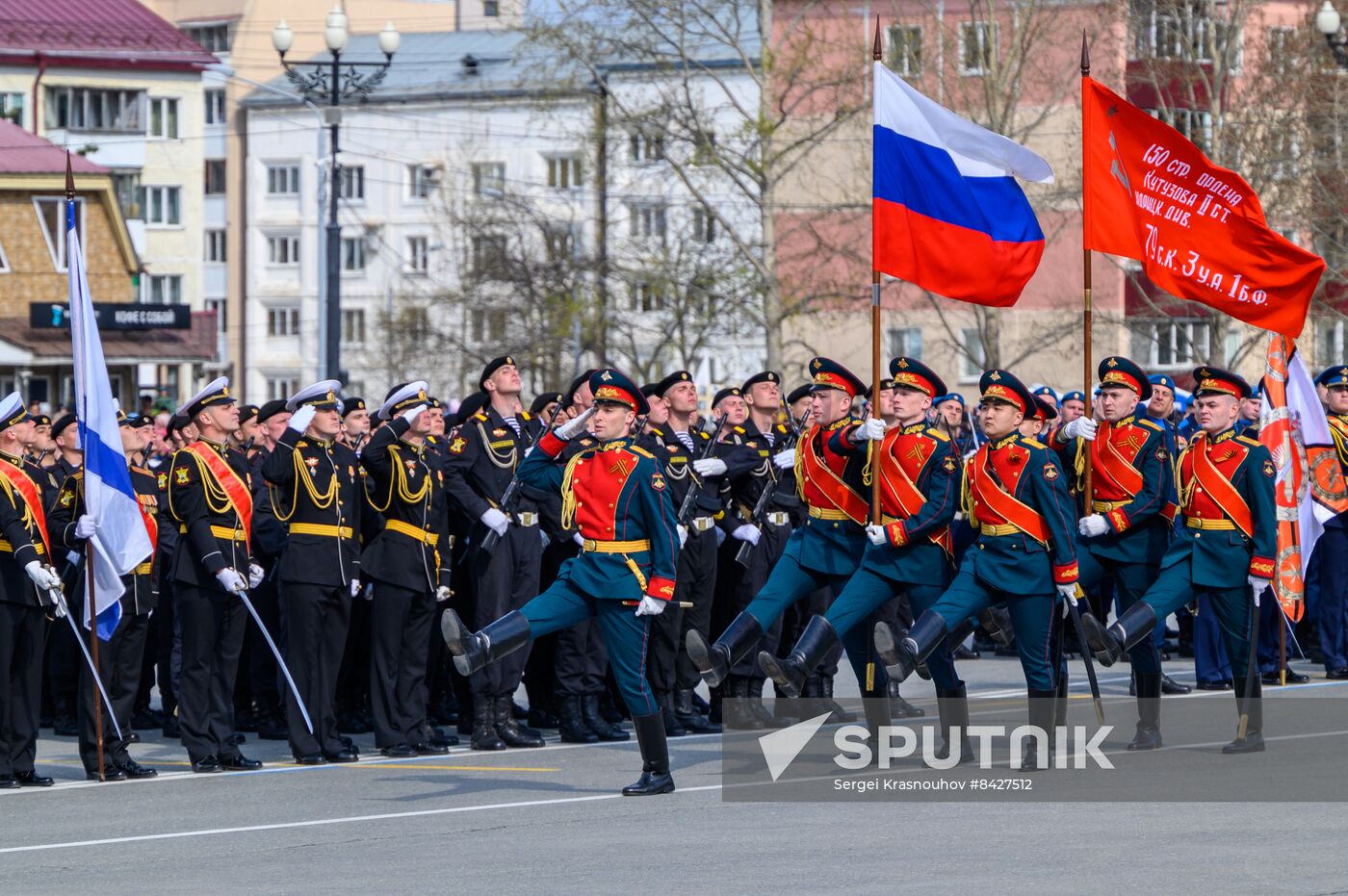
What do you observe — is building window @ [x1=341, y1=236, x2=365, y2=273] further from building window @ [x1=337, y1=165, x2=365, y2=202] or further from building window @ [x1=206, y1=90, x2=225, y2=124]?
building window @ [x1=206, y1=90, x2=225, y2=124]

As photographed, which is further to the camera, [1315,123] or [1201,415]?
[1315,123]

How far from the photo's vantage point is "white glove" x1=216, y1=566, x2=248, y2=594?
12398 millimetres

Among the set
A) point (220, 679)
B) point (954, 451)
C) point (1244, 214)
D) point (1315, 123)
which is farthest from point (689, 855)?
point (1315, 123)

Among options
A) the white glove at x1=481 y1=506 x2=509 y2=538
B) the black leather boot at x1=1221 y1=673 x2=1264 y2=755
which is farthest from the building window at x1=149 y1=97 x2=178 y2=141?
the black leather boot at x1=1221 y1=673 x2=1264 y2=755

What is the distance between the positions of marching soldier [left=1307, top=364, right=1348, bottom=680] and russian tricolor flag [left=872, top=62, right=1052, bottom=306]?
183 inches

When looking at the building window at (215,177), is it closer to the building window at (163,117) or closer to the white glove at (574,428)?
the building window at (163,117)

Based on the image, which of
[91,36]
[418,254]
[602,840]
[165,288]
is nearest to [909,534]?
[602,840]

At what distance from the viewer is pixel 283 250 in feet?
257

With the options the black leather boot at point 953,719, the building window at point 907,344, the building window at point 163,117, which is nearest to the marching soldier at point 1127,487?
the black leather boot at point 953,719

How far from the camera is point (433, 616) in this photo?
43.8 ft

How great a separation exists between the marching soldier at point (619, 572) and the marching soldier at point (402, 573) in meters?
1.87

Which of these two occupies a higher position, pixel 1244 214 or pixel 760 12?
pixel 760 12

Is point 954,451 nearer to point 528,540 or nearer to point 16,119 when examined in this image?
point 528,540

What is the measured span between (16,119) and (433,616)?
178 ft
